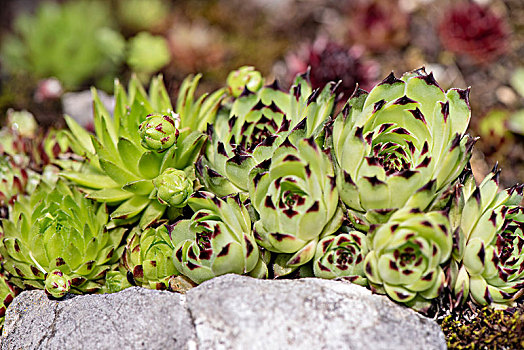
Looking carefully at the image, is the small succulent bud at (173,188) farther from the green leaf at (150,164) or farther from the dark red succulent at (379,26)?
the dark red succulent at (379,26)

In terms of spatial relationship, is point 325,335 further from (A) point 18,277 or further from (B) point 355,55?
(B) point 355,55

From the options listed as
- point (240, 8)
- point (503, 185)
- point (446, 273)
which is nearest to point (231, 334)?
point (446, 273)

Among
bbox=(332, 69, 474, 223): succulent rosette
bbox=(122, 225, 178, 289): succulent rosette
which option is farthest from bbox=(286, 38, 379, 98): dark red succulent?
bbox=(122, 225, 178, 289): succulent rosette

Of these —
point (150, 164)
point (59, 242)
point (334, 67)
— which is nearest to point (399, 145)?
point (150, 164)

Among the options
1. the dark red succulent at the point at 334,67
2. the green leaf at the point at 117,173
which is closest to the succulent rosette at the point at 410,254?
the green leaf at the point at 117,173

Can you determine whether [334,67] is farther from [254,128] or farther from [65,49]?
[65,49]

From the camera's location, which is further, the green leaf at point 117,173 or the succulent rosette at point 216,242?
the green leaf at point 117,173
